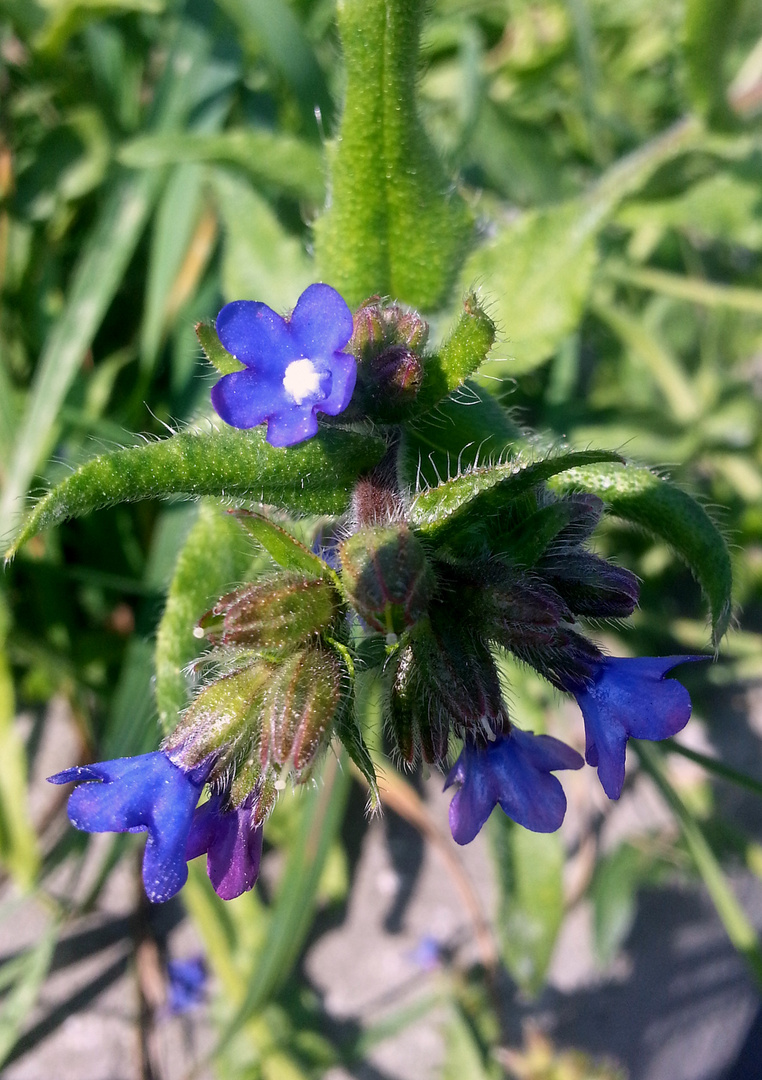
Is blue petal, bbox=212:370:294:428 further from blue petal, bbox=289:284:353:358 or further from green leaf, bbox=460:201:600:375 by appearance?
green leaf, bbox=460:201:600:375

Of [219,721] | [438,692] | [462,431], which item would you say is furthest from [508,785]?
[462,431]

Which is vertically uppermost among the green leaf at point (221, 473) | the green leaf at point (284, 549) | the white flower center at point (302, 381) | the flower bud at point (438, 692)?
the white flower center at point (302, 381)

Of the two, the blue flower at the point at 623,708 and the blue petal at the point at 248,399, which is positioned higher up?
the blue petal at the point at 248,399

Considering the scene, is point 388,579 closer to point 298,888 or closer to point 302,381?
point 302,381

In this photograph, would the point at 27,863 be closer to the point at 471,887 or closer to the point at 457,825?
the point at 471,887

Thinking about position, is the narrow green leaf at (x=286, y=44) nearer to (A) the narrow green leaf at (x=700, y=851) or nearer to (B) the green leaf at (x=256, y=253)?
(B) the green leaf at (x=256, y=253)

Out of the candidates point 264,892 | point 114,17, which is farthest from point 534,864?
point 114,17

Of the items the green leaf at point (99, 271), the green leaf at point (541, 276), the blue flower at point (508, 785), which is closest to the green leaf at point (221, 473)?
the blue flower at point (508, 785)
